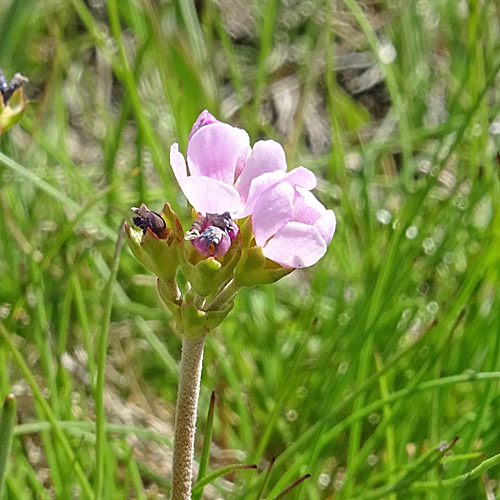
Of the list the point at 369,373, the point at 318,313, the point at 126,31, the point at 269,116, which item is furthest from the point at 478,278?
the point at 126,31

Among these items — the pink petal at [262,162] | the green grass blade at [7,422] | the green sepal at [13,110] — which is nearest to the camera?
the green grass blade at [7,422]

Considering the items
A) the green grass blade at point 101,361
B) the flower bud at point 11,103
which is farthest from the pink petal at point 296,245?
the flower bud at point 11,103

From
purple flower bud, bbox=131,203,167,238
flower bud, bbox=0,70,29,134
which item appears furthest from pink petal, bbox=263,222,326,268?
flower bud, bbox=0,70,29,134

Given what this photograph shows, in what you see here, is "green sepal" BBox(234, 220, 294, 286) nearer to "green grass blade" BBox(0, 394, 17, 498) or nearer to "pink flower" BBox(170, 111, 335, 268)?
"pink flower" BBox(170, 111, 335, 268)

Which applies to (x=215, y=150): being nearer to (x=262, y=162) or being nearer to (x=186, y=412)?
(x=262, y=162)

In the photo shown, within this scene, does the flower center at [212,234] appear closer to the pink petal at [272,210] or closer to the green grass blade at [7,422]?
the pink petal at [272,210]

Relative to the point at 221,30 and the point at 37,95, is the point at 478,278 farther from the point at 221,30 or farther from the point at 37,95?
the point at 37,95
